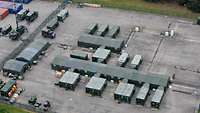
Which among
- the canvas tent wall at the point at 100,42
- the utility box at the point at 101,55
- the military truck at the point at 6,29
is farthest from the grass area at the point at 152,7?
the military truck at the point at 6,29

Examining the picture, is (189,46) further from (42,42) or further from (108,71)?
(42,42)

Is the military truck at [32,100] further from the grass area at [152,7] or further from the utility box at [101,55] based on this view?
the grass area at [152,7]

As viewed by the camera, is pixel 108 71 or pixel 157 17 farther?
pixel 157 17

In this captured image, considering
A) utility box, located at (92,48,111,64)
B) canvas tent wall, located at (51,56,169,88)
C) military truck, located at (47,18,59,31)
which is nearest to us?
canvas tent wall, located at (51,56,169,88)

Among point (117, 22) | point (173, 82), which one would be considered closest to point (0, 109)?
point (173, 82)

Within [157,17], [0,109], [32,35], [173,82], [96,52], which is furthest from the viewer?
[157,17]

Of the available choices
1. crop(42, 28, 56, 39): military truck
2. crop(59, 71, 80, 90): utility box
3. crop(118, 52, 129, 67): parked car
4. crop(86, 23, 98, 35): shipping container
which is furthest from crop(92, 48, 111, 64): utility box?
crop(42, 28, 56, 39): military truck

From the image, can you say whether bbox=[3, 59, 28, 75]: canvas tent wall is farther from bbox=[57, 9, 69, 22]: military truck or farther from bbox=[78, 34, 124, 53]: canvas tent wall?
bbox=[57, 9, 69, 22]: military truck
